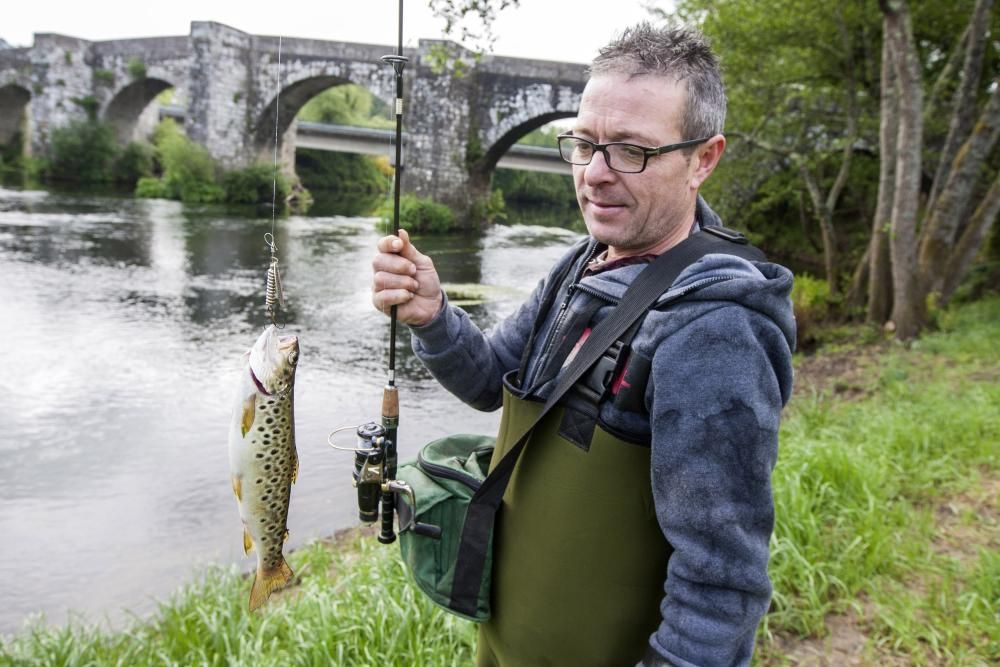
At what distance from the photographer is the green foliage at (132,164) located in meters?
29.2

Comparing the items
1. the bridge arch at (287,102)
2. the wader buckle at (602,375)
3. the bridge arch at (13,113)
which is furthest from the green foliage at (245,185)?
the wader buckle at (602,375)

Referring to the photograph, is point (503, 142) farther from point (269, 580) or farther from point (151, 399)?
point (269, 580)

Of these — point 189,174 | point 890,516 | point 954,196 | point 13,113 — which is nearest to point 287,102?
point 189,174

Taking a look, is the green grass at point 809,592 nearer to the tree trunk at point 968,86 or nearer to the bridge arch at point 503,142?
the tree trunk at point 968,86

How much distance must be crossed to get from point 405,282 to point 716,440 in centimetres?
78

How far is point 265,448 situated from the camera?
5.43 feet

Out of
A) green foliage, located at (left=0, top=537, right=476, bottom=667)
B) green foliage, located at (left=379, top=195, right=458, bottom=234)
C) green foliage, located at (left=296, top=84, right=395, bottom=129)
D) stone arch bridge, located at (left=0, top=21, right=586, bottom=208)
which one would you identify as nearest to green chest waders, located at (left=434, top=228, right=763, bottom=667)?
green foliage, located at (left=0, top=537, right=476, bottom=667)

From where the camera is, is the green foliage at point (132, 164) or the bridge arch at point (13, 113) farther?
the bridge arch at point (13, 113)

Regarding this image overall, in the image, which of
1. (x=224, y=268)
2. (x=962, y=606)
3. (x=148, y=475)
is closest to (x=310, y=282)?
(x=224, y=268)

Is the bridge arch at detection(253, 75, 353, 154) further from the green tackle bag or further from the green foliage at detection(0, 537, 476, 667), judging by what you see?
the green tackle bag

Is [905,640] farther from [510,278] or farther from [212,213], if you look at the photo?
[212,213]

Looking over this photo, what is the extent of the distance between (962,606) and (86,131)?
31382 mm

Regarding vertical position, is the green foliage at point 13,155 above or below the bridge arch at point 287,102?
below

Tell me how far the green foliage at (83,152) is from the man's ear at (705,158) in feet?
102
